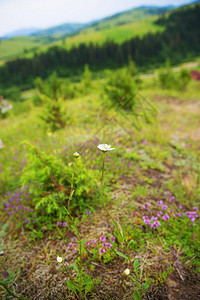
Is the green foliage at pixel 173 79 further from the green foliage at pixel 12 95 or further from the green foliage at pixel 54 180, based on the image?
the green foliage at pixel 12 95

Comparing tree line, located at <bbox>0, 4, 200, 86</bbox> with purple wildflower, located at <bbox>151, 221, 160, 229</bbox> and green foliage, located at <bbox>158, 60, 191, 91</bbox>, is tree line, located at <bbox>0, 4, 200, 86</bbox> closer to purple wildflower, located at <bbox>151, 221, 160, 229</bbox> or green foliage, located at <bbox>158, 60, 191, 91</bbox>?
green foliage, located at <bbox>158, 60, 191, 91</bbox>

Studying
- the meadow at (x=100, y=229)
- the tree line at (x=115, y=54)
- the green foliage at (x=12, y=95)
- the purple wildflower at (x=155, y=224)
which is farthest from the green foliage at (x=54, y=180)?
the tree line at (x=115, y=54)

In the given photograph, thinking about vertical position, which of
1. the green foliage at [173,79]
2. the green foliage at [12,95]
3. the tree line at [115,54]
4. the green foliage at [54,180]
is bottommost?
the green foliage at [12,95]

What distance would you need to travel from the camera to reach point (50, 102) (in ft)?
17.0

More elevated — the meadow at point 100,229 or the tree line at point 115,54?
the tree line at point 115,54

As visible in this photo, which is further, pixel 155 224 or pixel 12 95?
pixel 12 95

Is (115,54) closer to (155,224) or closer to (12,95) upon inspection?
(12,95)

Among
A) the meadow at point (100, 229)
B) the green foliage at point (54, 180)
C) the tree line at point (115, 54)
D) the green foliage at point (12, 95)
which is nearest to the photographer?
the meadow at point (100, 229)

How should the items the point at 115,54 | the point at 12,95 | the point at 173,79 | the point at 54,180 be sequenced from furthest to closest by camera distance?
the point at 115,54 → the point at 12,95 → the point at 173,79 → the point at 54,180

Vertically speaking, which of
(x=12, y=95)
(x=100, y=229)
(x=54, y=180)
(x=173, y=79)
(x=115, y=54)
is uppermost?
(x=115, y=54)

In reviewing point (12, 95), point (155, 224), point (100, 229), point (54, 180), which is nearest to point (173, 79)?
point (155, 224)

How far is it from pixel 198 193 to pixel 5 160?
14.7 feet

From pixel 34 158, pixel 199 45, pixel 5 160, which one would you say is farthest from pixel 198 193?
pixel 199 45

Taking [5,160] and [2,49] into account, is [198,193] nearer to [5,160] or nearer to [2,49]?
[5,160]
